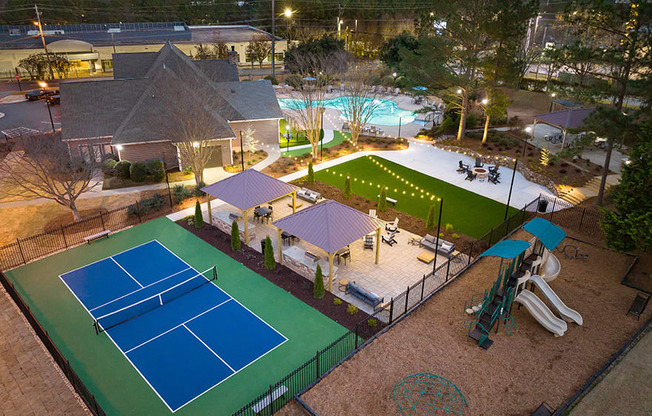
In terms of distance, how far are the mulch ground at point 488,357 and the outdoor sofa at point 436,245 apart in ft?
8.52

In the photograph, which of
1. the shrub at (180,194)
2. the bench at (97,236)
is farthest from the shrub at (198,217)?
the bench at (97,236)

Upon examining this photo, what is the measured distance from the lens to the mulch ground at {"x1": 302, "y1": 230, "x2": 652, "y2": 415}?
1402cm

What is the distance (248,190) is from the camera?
80.0ft

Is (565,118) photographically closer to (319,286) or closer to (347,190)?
(347,190)

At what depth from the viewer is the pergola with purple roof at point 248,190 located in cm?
2380

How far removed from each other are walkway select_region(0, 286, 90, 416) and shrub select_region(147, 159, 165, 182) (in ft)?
51.6

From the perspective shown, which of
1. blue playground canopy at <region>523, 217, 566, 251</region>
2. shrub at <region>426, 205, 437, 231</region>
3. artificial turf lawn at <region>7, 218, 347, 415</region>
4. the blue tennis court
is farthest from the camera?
shrub at <region>426, 205, 437, 231</region>

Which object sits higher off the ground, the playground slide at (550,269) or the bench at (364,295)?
the playground slide at (550,269)

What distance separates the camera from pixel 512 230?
968 inches

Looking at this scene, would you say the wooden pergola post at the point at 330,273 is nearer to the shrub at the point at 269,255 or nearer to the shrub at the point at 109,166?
the shrub at the point at 269,255

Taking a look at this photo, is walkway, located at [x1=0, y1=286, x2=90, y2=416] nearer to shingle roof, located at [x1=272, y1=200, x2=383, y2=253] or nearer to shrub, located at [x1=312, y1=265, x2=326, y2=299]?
shrub, located at [x1=312, y1=265, x2=326, y2=299]

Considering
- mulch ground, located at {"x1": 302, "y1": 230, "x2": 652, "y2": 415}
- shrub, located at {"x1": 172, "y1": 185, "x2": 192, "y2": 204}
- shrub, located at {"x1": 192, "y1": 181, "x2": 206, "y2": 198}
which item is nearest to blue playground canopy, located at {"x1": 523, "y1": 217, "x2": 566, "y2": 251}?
mulch ground, located at {"x1": 302, "y1": 230, "x2": 652, "y2": 415}

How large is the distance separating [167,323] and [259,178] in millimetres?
10148

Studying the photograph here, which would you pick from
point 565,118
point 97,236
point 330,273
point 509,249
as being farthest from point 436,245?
point 565,118
